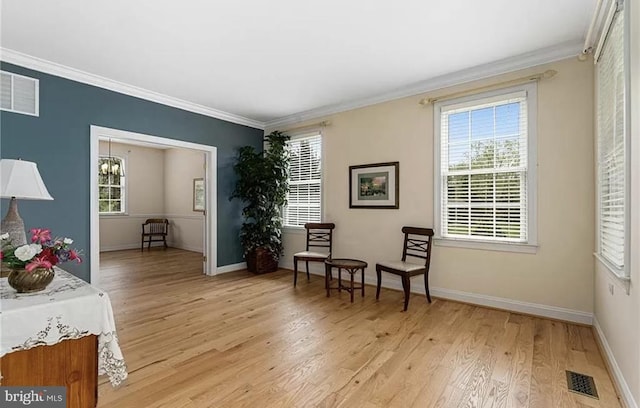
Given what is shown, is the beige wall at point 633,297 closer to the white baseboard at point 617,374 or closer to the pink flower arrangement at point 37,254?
the white baseboard at point 617,374

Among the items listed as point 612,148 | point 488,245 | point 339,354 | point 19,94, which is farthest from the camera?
point 488,245

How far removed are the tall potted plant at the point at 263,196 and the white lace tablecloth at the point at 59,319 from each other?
11.3 feet

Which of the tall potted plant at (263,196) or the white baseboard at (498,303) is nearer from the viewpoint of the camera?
the white baseboard at (498,303)

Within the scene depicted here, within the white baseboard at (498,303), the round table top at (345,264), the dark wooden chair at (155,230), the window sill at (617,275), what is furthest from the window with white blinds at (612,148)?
the dark wooden chair at (155,230)

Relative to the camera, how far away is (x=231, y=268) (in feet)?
17.4

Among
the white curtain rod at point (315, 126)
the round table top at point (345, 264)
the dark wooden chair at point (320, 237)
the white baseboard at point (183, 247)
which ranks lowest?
the white baseboard at point (183, 247)

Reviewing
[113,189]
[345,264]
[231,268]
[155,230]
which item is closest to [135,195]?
[113,189]

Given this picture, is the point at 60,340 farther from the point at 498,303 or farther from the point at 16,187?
the point at 498,303

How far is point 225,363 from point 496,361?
6.55 feet

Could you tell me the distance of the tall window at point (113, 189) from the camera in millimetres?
7480

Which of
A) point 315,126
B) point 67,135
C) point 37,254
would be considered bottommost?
point 37,254

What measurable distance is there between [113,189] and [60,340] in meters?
7.45

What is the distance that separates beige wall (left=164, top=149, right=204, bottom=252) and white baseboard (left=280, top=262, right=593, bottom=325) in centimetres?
502

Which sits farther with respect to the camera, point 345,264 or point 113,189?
point 113,189
